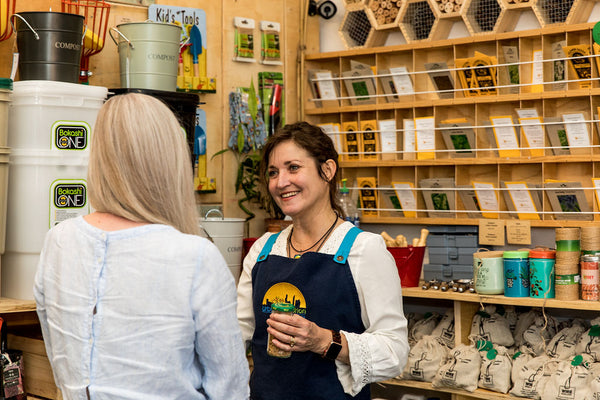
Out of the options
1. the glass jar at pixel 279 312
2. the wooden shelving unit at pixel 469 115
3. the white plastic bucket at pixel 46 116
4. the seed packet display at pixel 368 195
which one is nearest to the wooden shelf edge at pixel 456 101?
the wooden shelving unit at pixel 469 115

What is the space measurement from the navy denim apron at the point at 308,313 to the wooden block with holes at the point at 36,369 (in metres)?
0.93

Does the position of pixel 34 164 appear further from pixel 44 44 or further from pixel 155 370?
pixel 155 370

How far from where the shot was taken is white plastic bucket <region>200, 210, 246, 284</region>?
365 cm

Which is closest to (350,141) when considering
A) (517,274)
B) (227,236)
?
(227,236)

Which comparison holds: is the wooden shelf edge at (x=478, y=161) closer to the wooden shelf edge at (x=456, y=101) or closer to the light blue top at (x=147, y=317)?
the wooden shelf edge at (x=456, y=101)

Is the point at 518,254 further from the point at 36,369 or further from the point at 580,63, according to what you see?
→ the point at 36,369

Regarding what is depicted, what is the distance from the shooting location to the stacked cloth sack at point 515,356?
3338mm

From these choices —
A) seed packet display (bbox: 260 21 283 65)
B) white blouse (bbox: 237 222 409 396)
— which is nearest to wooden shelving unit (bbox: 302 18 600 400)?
seed packet display (bbox: 260 21 283 65)

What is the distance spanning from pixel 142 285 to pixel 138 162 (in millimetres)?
237

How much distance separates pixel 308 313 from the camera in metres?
2.32

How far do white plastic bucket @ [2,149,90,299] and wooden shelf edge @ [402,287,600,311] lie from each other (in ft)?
5.78

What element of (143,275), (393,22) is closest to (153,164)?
(143,275)

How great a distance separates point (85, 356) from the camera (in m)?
1.49

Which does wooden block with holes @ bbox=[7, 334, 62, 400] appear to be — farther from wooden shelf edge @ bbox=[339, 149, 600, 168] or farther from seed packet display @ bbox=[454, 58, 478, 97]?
seed packet display @ bbox=[454, 58, 478, 97]
